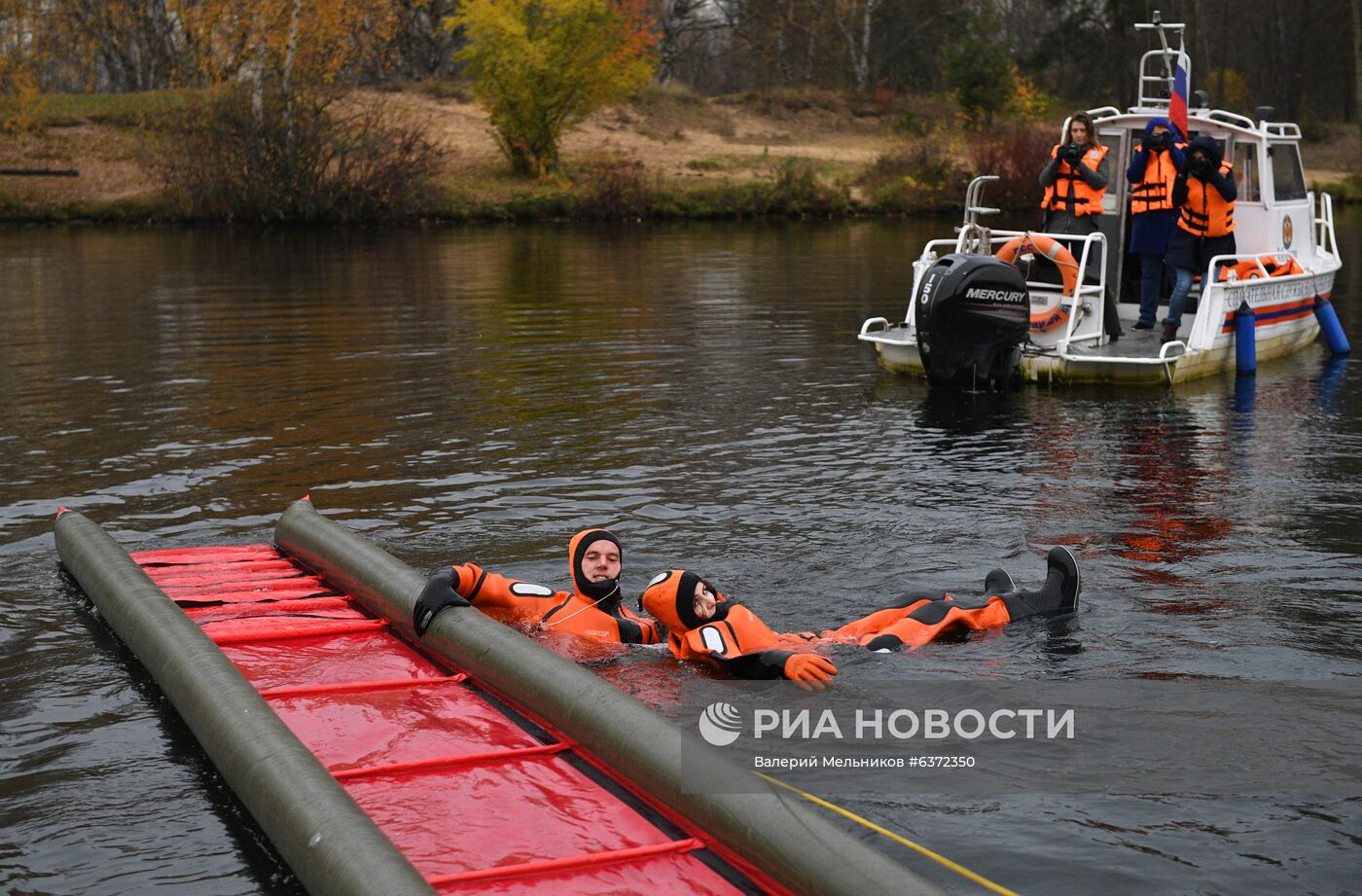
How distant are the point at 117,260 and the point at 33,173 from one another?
15909 mm

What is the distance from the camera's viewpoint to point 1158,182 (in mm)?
16078

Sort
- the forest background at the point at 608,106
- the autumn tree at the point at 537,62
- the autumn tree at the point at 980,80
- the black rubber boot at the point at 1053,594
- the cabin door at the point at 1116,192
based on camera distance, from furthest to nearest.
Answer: the autumn tree at the point at 980,80
the autumn tree at the point at 537,62
the forest background at the point at 608,106
the cabin door at the point at 1116,192
the black rubber boot at the point at 1053,594

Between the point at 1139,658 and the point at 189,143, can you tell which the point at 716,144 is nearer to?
the point at 189,143

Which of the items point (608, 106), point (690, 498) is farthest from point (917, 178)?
point (690, 498)

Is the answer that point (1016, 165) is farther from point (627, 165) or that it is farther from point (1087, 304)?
point (1087, 304)

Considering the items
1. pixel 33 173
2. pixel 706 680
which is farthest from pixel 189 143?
pixel 706 680

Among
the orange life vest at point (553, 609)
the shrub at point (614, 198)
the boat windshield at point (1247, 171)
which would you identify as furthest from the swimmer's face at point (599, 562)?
the shrub at point (614, 198)

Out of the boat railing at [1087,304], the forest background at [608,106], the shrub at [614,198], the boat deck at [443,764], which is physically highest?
the forest background at [608,106]

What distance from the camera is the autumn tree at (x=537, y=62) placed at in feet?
148

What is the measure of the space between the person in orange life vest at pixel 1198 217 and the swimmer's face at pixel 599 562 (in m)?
9.89

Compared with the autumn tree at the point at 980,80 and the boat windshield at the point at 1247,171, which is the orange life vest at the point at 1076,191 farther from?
the autumn tree at the point at 980,80

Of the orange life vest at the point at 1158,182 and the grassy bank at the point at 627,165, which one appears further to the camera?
the grassy bank at the point at 627,165

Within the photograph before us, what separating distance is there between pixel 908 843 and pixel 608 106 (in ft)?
159

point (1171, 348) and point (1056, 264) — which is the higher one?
point (1056, 264)
